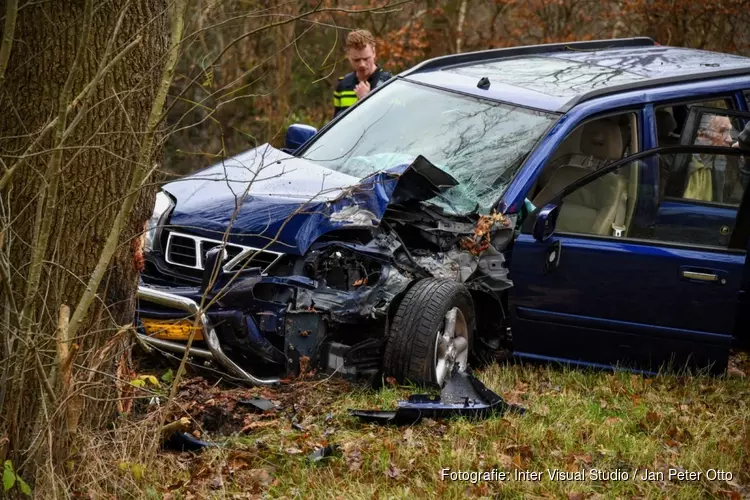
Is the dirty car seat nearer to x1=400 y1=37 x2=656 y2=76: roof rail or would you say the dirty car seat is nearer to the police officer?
x1=400 y1=37 x2=656 y2=76: roof rail

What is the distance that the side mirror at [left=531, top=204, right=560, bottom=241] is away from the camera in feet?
18.5

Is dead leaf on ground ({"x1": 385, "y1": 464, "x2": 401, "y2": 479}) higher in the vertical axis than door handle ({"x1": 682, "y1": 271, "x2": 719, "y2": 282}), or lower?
lower

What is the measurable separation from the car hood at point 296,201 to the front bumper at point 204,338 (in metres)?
0.40

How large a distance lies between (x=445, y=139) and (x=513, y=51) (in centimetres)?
189

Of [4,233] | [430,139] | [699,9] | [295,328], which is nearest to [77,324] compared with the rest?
[4,233]

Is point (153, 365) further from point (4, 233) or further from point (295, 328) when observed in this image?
point (4, 233)

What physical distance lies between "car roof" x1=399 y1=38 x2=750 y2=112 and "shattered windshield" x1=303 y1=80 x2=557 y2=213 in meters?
0.15

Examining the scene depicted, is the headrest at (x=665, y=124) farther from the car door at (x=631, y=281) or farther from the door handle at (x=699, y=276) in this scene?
the door handle at (x=699, y=276)

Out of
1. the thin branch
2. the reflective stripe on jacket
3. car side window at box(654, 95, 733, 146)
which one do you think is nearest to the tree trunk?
the thin branch

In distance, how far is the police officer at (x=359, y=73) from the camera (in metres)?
8.52

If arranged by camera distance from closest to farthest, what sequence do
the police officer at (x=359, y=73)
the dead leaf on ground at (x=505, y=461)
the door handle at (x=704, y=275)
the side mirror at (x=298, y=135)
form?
the dead leaf on ground at (x=505, y=461) → the door handle at (x=704, y=275) → the side mirror at (x=298, y=135) → the police officer at (x=359, y=73)

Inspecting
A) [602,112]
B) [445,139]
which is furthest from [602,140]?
[445,139]

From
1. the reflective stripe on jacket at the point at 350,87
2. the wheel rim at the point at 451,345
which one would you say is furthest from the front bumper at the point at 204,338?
the reflective stripe on jacket at the point at 350,87

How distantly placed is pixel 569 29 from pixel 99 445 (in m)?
11.2
